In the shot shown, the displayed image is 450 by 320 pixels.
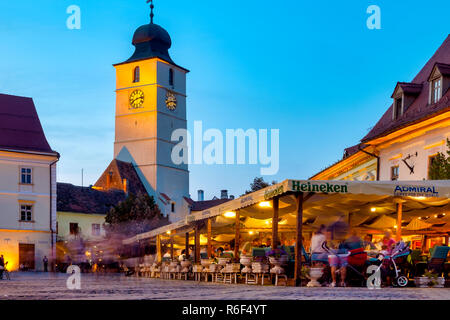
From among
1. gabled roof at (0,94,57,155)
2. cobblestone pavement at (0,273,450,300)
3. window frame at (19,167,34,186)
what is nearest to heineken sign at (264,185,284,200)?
cobblestone pavement at (0,273,450,300)

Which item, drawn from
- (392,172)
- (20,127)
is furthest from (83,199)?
(392,172)

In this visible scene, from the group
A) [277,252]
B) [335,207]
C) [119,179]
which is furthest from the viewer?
[119,179]

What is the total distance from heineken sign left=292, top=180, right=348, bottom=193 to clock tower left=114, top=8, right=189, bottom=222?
80241mm

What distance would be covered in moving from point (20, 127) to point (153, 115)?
4233 centimetres

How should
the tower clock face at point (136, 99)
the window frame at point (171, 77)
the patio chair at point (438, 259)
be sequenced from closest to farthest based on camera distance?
the patio chair at point (438, 259), the tower clock face at point (136, 99), the window frame at point (171, 77)

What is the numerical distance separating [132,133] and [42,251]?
46.6m

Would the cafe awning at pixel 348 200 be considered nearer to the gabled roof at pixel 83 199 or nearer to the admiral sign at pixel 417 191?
the admiral sign at pixel 417 191

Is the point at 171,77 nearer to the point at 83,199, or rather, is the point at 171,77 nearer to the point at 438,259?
the point at 83,199

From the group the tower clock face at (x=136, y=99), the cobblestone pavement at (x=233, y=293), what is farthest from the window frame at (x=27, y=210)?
the tower clock face at (x=136, y=99)

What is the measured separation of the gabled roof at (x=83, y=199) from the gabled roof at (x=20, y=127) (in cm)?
1813

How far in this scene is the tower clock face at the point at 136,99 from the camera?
102 metres

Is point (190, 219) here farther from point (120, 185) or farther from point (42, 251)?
point (120, 185)

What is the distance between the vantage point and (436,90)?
2822 centimetres

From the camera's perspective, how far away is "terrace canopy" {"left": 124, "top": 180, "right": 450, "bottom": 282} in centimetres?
1755
